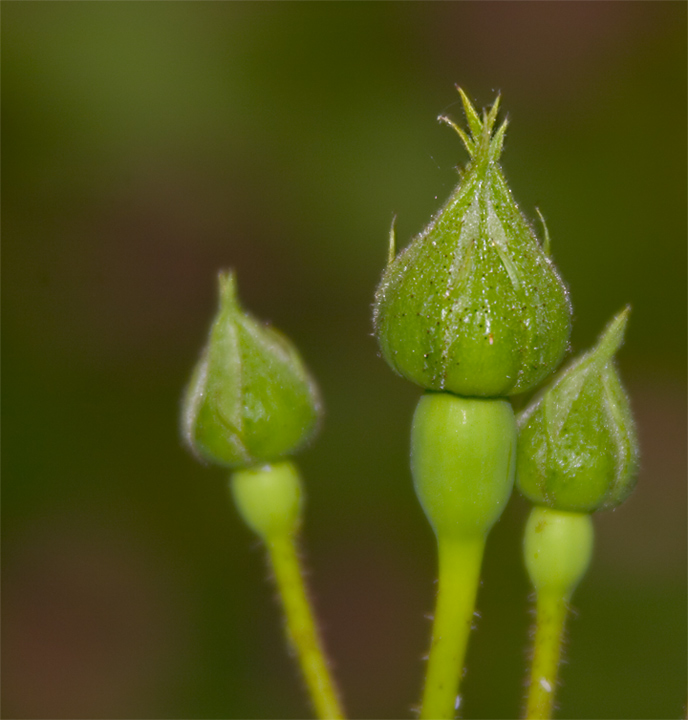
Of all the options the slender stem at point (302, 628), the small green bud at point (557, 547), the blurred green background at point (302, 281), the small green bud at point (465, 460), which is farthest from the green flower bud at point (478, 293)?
the blurred green background at point (302, 281)

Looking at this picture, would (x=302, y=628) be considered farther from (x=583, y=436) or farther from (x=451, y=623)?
(x=583, y=436)

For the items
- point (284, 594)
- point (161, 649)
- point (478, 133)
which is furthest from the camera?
point (161, 649)

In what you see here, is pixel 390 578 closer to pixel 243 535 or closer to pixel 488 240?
pixel 243 535

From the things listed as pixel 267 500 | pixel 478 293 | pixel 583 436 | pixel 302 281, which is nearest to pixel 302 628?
pixel 267 500

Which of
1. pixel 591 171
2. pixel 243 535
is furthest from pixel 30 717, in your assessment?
pixel 591 171

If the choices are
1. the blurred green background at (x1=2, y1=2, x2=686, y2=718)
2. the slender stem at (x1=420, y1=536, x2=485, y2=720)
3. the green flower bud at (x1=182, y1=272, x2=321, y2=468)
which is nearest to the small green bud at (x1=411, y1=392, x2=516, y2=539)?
the slender stem at (x1=420, y1=536, x2=485, y2=720)

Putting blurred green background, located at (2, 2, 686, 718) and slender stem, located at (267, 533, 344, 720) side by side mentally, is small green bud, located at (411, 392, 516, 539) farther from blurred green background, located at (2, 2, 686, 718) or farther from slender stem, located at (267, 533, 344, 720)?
blurred green background, located at (2, 2, 686, 718)
